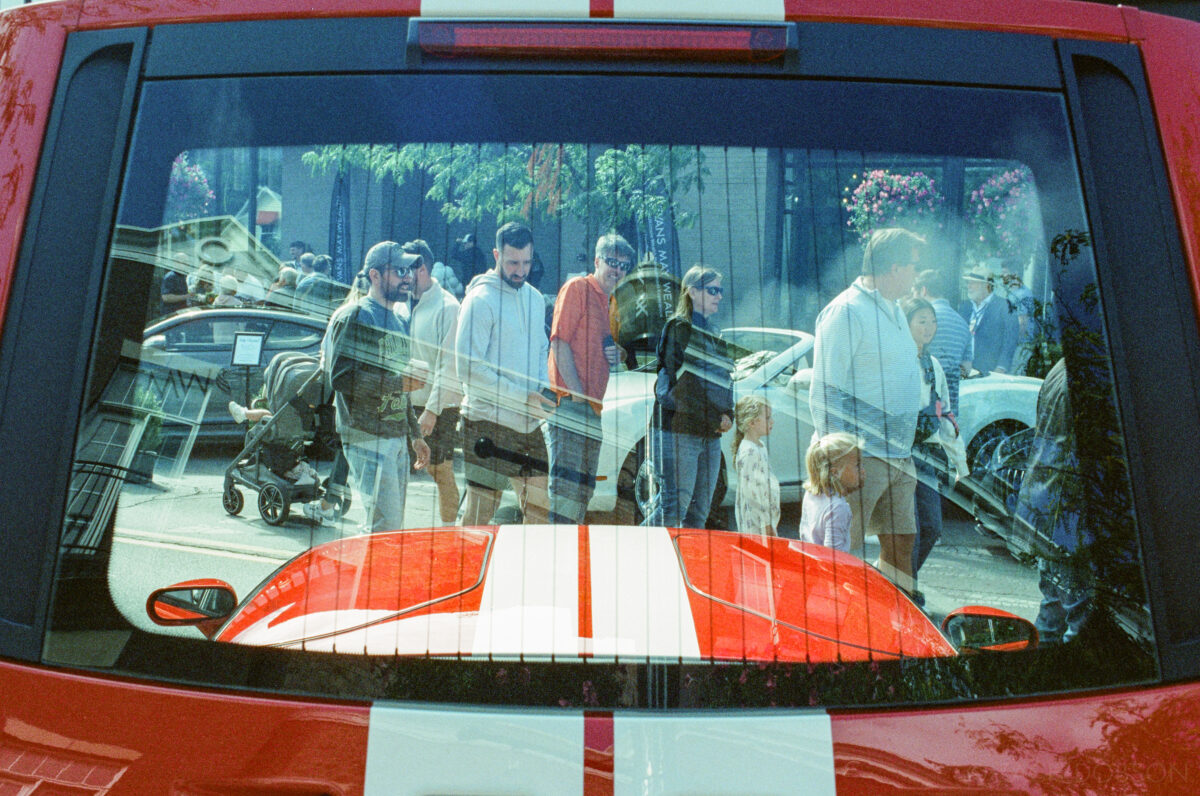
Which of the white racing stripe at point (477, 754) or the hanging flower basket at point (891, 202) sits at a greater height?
the hanging flower basket at point (891, 202)

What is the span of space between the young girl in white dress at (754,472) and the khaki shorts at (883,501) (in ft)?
0.38

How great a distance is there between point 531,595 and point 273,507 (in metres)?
0.38

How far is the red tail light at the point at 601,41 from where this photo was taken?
1494mm

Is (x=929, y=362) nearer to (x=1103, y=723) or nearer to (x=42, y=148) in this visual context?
(x=1103, y=723)

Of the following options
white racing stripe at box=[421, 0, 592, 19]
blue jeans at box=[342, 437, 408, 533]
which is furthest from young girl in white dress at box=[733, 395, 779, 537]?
white racing stripe at box=[421, 0, 592, 19]

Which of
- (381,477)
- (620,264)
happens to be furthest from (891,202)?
(381,477)

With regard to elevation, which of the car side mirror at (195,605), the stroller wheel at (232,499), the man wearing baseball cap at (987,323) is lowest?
the car side mirror at (195,605)

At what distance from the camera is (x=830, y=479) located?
1440 millimetres

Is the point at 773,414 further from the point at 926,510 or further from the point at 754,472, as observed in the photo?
the point at 926,510

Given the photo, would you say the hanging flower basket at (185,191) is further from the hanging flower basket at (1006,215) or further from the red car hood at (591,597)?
the hanging flower basket at (1006,215)

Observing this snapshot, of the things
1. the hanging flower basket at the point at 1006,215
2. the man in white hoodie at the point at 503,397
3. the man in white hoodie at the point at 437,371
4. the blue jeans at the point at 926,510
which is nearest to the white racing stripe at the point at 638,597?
the man in white hoodie at the point at 503,397

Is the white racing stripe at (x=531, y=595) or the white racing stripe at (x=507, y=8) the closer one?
the white racing stripe at (x=531, y=595)

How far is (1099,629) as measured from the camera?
144 cm

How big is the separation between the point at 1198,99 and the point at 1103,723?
0.93m
